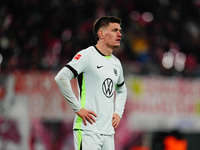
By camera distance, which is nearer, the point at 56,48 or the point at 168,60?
the point at 56,48

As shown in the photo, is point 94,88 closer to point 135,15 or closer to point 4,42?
point 4,42

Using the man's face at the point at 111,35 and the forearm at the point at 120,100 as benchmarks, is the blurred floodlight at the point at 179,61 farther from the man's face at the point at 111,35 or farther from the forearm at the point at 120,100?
the man's face at the point at 111,35

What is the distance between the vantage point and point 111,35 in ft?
15.2

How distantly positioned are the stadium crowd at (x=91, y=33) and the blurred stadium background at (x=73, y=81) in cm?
2

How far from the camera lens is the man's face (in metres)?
4.64

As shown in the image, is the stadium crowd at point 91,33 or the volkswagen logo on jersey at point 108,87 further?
the stadium crowd at point 91,33

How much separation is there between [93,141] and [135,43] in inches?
268

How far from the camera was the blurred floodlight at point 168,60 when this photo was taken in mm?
10299

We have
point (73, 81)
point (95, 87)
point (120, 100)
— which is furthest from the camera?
point (73, 81)

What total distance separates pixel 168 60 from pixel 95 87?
21.5 feet

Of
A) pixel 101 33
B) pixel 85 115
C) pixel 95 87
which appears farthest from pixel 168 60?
pixel 85 115

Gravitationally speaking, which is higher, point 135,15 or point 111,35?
point 135,15

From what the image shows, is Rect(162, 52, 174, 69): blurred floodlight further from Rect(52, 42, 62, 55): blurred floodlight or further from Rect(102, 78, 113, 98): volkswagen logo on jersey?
Rect(102, 78, 113, 98): volkswagen logo on jersey

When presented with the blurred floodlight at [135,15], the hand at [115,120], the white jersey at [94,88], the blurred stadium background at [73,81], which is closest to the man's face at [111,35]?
the white jersey at [94,88]
